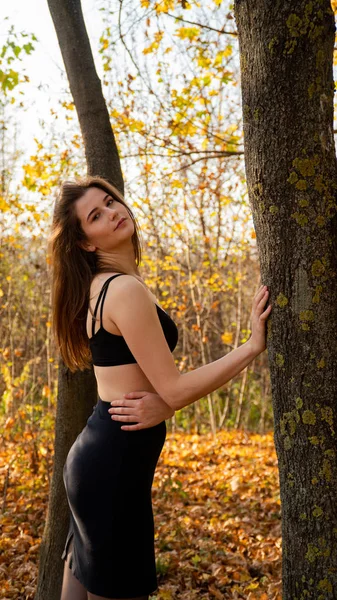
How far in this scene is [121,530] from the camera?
2.04 metres

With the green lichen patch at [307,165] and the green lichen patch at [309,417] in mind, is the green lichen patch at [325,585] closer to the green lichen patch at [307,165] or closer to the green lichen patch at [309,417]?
the green lichen patch at [309,417]

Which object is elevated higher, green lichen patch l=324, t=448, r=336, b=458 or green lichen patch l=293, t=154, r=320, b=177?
green lichen patch l=293, t=154, r=320, b=177

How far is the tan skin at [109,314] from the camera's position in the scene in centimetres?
201

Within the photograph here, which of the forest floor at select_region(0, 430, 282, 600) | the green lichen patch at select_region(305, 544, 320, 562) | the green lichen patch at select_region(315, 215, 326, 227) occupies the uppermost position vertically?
the green lichen patch at select_region(315, 215, 326, 227)

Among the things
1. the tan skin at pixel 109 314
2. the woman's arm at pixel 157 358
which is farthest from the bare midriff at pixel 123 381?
the woman's arm at pixel 157 358

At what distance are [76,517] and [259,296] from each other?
3.54ft

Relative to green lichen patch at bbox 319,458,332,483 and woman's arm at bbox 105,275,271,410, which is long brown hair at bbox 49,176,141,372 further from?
green lichen patch at bbox 319,458,332,483

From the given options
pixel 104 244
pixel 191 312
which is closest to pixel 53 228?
pixel 104 244

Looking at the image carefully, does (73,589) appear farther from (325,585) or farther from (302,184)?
(302,184)

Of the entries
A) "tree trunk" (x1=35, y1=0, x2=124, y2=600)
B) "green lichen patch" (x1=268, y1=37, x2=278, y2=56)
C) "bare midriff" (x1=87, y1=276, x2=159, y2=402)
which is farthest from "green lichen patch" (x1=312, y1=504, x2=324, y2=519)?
"tree trunk" (x1=35, y1=0, x2=124, y2=600)

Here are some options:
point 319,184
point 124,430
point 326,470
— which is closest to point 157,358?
point 124,430

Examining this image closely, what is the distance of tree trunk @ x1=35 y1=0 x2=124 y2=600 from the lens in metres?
3.18

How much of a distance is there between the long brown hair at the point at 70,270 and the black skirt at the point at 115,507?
41 centimetres

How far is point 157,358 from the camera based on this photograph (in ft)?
6.42
